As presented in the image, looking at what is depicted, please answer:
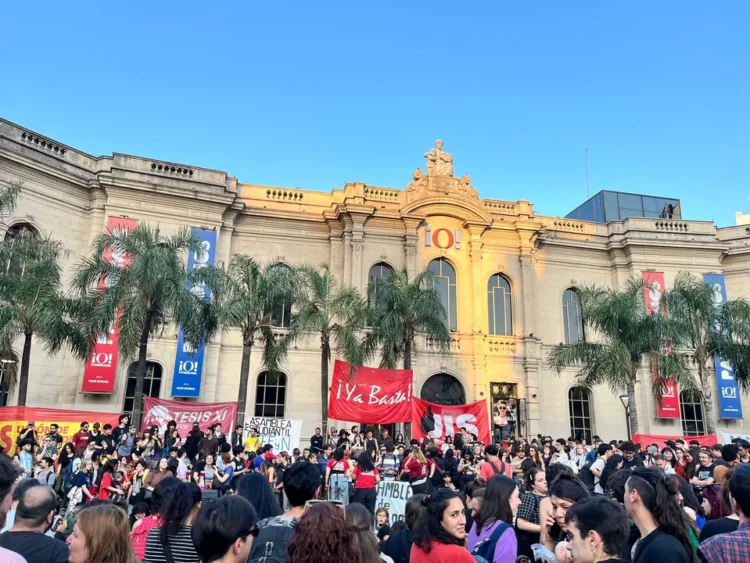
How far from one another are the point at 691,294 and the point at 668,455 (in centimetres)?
1379

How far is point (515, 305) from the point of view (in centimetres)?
2830

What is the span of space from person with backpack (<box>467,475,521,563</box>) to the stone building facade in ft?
67.7

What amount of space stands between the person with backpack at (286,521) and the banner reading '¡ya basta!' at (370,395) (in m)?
16.3

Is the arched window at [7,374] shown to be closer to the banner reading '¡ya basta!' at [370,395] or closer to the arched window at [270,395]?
the arched window at [270,395]

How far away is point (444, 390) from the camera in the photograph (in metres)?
26.4

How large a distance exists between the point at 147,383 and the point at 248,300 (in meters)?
7.81

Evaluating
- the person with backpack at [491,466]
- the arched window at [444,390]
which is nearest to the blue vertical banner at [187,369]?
the arched window at [444,390]

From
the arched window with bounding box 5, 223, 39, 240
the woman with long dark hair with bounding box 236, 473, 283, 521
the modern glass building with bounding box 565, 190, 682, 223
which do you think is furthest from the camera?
the modern glass building with bounding box 565, 190, 682, 223

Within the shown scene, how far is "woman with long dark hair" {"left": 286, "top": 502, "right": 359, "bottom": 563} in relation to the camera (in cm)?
284

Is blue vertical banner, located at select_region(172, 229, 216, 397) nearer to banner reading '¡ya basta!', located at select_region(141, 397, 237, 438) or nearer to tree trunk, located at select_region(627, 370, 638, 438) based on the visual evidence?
banner reading '¡ya basta!', located at select_region(141, 397, 237, 438)

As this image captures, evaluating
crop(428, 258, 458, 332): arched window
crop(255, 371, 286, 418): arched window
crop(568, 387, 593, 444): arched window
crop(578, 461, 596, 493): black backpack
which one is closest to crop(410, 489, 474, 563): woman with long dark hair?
crop(578, 461, 596, 493): black backpack

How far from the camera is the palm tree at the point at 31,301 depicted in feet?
56.1

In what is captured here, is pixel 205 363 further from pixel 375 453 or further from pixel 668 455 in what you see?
pixel 668 455

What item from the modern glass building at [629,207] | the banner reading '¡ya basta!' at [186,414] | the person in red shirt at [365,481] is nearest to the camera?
the person in red shirt at [365,481]
